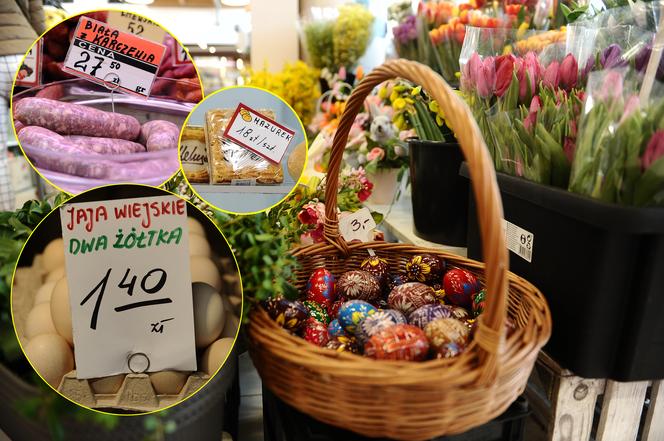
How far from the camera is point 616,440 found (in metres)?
0.83

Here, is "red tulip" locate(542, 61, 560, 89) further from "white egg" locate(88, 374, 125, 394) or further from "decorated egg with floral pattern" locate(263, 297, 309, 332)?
"white egg" locate(88, 374, 125, 394)

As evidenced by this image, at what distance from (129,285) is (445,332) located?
47cm

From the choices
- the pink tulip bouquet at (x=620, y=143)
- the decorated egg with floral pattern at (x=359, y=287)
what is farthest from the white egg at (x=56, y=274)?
the pink tulip bouquet at (x=620, y=143)

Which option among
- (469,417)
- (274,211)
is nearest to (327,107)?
(274,211)

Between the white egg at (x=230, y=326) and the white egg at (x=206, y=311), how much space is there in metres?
0.01

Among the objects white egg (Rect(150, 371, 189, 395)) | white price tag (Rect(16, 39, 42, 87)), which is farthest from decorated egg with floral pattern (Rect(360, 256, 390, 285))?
white price tag (Rect(16, 39, 42, 87))

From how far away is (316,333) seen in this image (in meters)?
0.80

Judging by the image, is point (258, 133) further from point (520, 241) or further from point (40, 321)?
point (520, 241)

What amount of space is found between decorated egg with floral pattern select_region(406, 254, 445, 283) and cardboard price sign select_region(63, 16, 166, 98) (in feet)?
2.09

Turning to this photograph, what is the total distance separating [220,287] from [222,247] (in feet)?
0.21

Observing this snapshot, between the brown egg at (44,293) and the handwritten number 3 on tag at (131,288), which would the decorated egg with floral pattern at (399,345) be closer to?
the handwritten number 3 on tag at (131,288)

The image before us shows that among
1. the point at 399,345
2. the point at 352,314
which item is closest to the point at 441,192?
the point at 352,314

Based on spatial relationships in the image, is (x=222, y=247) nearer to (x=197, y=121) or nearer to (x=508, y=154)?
(x=197, y=121)

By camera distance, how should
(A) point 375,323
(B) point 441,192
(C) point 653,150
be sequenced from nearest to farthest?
1. (C) point 653,150
2. (A) point 375,323
3. (B) point 441,192
